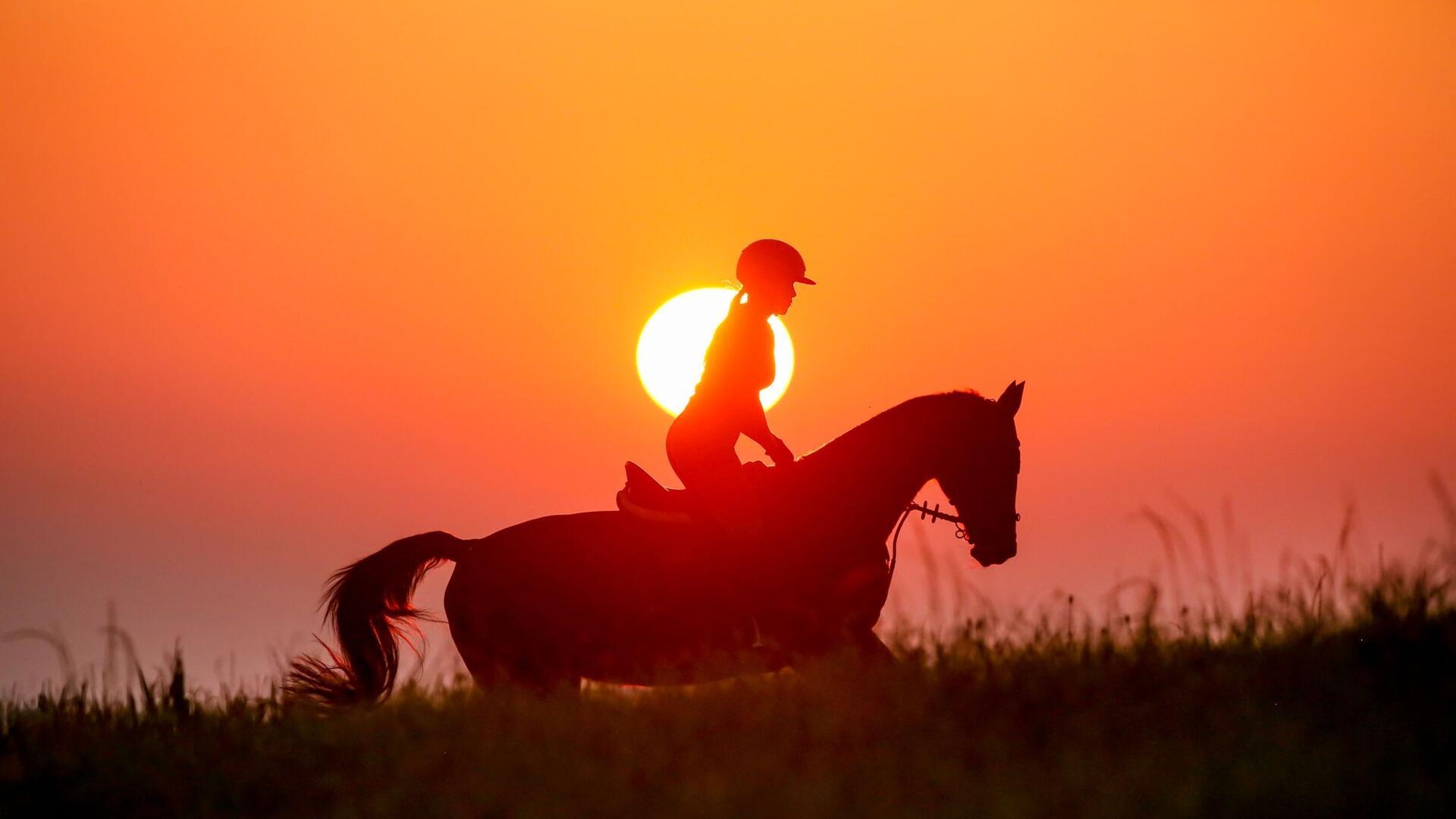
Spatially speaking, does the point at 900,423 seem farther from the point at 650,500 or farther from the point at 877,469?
the point at 650,500

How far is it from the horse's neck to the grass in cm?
111

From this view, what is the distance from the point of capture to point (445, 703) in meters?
7.55

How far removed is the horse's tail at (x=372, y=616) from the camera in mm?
8633

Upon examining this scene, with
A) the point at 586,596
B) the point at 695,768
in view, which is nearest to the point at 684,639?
the point at 586,596

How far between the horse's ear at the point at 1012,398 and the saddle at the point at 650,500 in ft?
6.44

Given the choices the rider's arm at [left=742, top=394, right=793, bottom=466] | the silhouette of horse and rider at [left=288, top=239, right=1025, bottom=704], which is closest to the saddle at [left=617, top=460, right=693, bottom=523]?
the silhouette of horse and rider at [left=288, top=239, right=1025, bottom=704]

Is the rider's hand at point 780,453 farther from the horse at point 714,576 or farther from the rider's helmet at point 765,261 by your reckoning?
the rider's helmet at point 765,261

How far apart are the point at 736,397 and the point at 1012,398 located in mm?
1659

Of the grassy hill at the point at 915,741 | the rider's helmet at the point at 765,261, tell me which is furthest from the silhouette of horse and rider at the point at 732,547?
the grassy hill at the point at 915,741

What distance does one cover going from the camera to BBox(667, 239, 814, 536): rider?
27.2 ft

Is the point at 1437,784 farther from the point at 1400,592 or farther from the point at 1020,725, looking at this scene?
the point at 1400,592

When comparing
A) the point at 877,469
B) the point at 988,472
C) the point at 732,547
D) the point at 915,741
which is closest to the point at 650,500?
the point at 732,547

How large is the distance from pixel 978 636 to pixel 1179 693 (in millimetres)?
1220

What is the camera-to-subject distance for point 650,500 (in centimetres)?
862
